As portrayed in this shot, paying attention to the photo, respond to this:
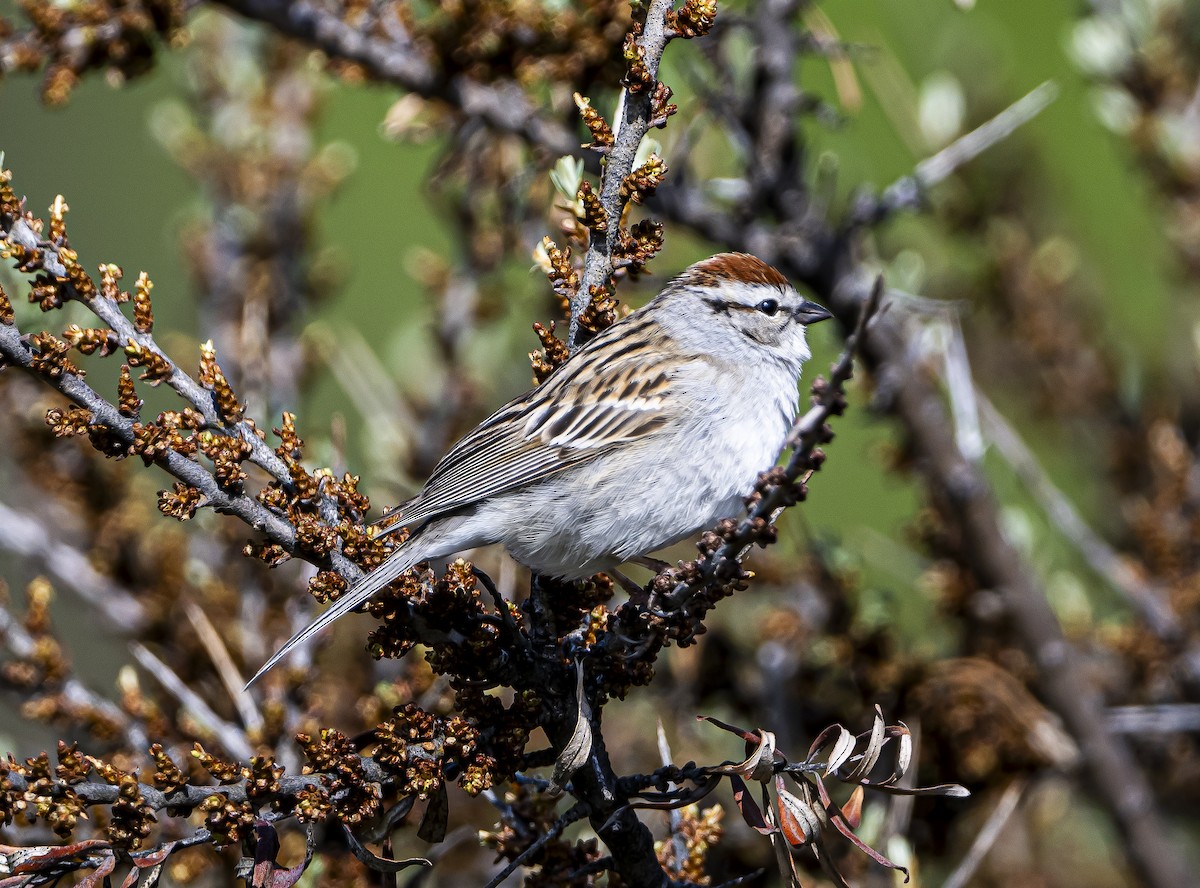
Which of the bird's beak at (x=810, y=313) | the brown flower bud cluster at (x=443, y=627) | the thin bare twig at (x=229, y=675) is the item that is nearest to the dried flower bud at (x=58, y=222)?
the brown flower bud cluster at (x=443, y=627)

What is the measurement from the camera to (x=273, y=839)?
5.15 ft

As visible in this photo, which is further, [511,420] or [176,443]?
[511,420]

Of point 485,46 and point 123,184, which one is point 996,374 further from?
point 123,184

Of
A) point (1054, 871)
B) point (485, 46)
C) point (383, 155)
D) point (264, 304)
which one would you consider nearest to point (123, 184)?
point (383, 155)

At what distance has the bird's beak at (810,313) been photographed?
9.58 ft

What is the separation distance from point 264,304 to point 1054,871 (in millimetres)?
2567

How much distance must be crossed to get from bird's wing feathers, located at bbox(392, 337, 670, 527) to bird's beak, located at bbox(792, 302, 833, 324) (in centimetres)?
41

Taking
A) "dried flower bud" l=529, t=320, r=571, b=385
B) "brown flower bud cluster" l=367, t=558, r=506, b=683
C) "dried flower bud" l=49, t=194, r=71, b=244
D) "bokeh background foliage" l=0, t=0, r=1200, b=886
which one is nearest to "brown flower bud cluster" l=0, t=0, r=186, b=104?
"bokeh background foliage" l=0, t=0, r=1200, b=886

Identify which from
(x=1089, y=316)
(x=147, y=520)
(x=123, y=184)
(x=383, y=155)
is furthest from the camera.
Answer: (x=123, y=184)

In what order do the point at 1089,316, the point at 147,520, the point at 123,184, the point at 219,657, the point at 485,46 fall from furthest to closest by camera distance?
the point at 123,184 < the point at 1089,316 < the point at 147,520 < the point at 485,46 < the point at 219,657

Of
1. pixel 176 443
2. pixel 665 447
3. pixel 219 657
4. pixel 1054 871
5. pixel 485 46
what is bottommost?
pixel 1054 871

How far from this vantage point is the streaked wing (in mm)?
2625

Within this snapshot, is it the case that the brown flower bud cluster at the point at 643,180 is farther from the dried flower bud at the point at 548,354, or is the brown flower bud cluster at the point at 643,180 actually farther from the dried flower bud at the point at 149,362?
the dried flower bud at the point at 149,362

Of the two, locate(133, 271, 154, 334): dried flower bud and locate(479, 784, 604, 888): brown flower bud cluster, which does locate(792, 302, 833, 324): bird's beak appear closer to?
locate(479, 784, 604, 888): brown flower bud cluster
